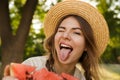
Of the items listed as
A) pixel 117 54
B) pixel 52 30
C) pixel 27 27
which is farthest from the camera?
pixel 117 54

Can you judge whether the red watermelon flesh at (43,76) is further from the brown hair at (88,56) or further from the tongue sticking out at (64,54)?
the brown hair at (88,56)

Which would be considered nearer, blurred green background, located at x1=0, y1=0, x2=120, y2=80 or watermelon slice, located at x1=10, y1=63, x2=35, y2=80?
watermelon slice, located at x1=10, y1=63, x2=35, y2=80

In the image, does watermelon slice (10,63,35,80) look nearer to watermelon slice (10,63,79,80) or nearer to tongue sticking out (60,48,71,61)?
watermelon slice (10,63,79,80)

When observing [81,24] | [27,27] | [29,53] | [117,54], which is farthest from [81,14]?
[117,54]

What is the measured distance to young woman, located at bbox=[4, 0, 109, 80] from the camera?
3234 millimetres

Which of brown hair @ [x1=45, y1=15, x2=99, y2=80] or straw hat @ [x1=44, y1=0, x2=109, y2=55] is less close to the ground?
straw hat @ [x1=44, y1=0, x2=109, y2=55]

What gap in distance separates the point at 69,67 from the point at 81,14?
47cm

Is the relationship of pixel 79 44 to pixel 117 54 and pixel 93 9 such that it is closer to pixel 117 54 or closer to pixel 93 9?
pixel 93 9

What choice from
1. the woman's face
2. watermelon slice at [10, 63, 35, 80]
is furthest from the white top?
watermelon slice at [10, 63, 35, 80]

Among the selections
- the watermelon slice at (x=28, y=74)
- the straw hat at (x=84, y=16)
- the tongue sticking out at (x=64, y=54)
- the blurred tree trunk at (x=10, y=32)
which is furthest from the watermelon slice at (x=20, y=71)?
the blurred tree trunk at (x=10, y=32)

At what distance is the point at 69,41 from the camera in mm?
3199

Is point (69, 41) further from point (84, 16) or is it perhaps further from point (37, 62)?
point (37, 62)

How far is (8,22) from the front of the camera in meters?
10.5

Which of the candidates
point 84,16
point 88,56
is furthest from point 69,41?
point 88,56
